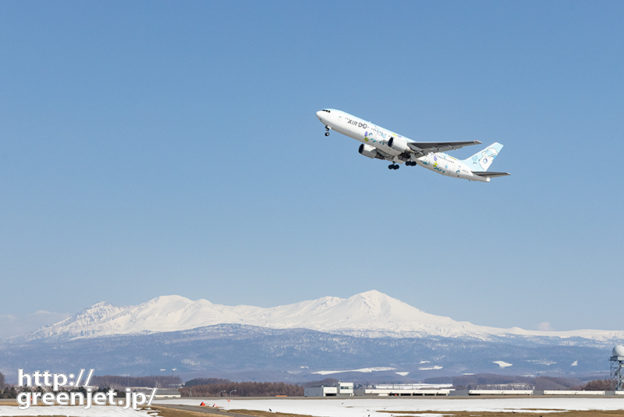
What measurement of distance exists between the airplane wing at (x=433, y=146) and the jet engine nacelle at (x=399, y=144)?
728mm

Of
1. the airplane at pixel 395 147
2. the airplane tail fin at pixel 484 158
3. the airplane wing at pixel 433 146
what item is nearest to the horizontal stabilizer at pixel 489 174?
the airplane at pixel 395 147

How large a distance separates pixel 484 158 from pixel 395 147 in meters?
54.9

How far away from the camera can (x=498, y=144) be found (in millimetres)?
189625

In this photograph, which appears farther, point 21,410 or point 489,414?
point 489,414

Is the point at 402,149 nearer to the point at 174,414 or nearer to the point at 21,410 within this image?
the point at 174,414

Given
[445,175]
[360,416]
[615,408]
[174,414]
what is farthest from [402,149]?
[615,408]

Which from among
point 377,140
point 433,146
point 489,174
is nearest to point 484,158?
point 489,174

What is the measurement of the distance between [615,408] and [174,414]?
3821 inches

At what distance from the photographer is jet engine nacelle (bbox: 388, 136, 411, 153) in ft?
451

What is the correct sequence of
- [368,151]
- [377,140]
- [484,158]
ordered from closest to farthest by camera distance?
[377,140]
[368,151]
[484,158]

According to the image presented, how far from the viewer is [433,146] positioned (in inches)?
5448

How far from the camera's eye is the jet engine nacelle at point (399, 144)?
451 ft

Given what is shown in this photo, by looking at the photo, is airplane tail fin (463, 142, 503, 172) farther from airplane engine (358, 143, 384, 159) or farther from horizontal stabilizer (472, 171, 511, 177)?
airplane engine (358, 143, 384, 159)

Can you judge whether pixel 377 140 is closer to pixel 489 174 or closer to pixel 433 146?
pixel 433 146
